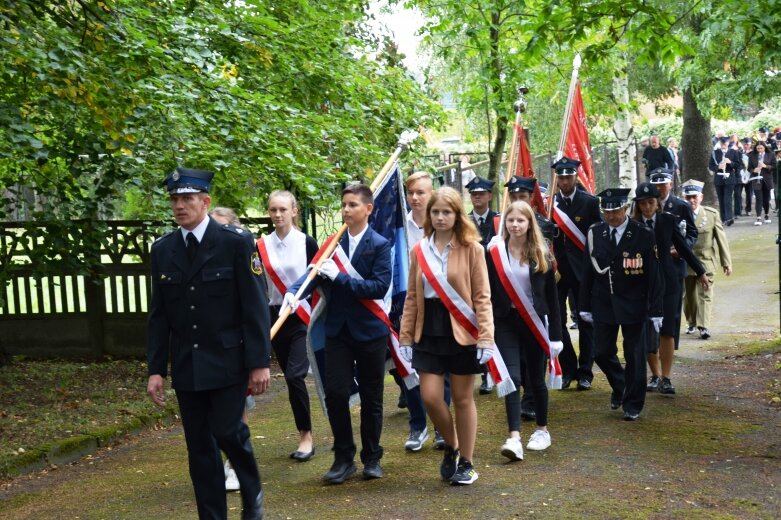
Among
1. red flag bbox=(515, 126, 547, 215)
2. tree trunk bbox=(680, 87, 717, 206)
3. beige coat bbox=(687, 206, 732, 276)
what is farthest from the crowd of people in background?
tree trunk bbox=(680, 87, 717, 206)

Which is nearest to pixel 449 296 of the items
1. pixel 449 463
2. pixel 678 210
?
pixel 449 463

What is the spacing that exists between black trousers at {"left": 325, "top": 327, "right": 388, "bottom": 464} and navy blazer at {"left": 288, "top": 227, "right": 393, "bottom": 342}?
0.06 m

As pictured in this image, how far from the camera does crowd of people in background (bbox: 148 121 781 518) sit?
607 centimetres

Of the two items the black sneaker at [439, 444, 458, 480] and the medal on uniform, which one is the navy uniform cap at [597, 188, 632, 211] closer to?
the black sneaker at [439, 444, 458, 480]

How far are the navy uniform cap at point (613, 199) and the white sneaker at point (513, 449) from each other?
2343 millimetres

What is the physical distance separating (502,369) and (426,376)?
855 millimetres

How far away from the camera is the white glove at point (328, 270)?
720 cm

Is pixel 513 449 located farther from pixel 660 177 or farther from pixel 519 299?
pixel 660 177

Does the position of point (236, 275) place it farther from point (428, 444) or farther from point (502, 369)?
point (428, 444)

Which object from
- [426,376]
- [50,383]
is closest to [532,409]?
[426,376]

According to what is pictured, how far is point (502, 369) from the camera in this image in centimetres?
782

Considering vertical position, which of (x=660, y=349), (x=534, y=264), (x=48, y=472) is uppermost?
(x=534, y=264)

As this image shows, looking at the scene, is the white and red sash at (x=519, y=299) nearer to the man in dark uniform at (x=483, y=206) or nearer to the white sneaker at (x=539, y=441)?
the white sneaker at (x=539, y=441)

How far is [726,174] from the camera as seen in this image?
2714cm
